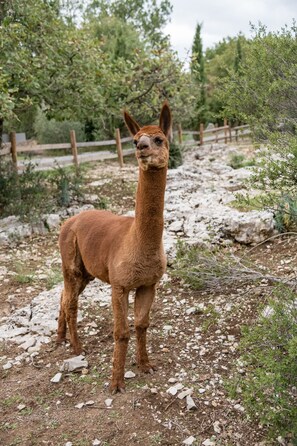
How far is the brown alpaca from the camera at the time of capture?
Result: 10.7 ft

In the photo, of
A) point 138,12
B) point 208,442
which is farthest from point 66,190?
point 138,12

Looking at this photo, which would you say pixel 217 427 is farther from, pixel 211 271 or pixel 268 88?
pixel 268 88

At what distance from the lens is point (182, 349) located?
4.26 m

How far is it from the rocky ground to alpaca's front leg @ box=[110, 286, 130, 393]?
4.8 inches

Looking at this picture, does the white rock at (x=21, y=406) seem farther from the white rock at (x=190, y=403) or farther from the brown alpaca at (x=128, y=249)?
the white rock at (x=190, y=403)

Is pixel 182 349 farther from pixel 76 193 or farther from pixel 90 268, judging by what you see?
pixel 76 193

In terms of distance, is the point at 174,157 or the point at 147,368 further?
the point at 174,157

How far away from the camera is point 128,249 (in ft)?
11.5

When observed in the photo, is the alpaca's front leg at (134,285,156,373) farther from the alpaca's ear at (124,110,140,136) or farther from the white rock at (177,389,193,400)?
the alpaca's ear at (124,110,140,136)

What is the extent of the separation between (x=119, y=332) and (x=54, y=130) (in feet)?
67.3

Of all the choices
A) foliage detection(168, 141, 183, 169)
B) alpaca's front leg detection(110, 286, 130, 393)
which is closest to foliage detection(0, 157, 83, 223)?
alpaca's front leg detection(110, 286, 130, 393)

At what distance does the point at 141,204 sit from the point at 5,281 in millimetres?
3657

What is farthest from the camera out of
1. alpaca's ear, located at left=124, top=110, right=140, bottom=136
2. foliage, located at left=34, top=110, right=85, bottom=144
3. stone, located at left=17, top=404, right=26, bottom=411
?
foliage, located at left=34, top=110, right=85, bottom=144

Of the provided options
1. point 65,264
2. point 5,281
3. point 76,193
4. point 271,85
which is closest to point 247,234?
point 271,85
